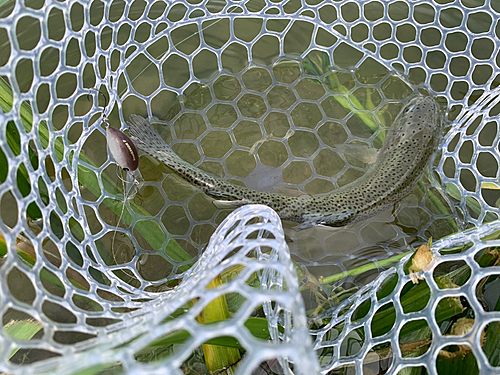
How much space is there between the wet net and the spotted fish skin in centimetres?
12

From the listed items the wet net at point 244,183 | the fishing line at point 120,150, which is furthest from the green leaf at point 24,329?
the fishing line at point 120,150

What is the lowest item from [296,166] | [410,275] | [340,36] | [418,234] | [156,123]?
[418,234]

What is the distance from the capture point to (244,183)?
3.20 meters

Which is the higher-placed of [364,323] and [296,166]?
[296,166]

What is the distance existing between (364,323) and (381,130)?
1868 mm

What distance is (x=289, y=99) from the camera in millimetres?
3525

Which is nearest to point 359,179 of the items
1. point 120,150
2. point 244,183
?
point 244,183

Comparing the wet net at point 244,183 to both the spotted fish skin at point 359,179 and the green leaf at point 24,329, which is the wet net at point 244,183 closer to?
the green leaf at point 24,329

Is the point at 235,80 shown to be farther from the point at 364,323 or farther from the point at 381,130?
the point at 364,323

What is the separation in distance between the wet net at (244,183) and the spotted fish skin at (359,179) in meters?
0.12

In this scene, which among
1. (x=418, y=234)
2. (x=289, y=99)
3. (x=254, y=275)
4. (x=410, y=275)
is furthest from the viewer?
(x=289, y=99)

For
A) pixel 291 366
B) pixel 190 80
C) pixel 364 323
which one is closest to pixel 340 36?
pixel 190 80

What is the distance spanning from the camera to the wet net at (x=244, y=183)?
189 centimetres

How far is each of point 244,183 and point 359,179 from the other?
93 cm
